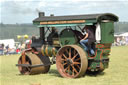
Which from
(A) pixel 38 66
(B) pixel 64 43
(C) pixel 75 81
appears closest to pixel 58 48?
(B) pixel 64 43

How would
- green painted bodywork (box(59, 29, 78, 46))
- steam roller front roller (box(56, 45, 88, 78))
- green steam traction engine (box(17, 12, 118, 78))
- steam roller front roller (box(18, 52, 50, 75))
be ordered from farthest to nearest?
steam roller front roller (box(18, 52, 50, 75)) → green painted bodywork (box(59, 29, 78, 46)) → green steam traction engine (box(17, 12, 118, 78)) → steam roller front roller (box(56, 45, 88, 78))

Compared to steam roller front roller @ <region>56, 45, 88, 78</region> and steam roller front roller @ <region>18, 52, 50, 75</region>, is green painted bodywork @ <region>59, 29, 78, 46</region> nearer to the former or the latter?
steam roller front roller @ <region>56, 45, 88, 78</region>

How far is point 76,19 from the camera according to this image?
376 inches

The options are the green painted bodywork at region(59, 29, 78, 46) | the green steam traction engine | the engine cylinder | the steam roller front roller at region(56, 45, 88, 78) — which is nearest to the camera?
the steam roller front roller at region(56, 45, 88, 78)

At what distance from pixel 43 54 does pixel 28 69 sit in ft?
2.76

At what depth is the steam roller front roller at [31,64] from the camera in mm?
10791

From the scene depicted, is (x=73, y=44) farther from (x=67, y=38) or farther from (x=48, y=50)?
Answer: (x=48, y=50)

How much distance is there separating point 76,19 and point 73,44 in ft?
2.85

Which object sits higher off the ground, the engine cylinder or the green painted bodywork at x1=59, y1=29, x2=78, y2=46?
the green painted bodywork at x1=59, y1=29, x2=78, y2=46

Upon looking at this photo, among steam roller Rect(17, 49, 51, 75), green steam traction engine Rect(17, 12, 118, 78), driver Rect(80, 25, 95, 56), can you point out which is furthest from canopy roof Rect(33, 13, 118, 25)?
steam roller Rect(17, 49, 51, 75)

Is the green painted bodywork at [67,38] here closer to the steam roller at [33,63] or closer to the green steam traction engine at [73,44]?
the green steam traction engine at [73,44]

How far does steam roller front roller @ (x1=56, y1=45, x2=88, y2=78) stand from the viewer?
9117mm

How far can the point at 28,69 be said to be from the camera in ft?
36.3

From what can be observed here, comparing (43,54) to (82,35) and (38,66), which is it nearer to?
(38,66)
